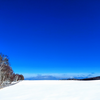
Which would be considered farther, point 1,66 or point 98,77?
point 98,77

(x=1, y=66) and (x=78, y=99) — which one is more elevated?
(x=1, y=66)

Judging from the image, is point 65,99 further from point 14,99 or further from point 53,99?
point 14,99

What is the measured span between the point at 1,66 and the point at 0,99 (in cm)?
1123

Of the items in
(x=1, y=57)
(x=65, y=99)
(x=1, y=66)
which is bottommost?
(x=65, y=99)

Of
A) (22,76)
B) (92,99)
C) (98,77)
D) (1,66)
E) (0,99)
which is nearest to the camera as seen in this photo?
(92,99)

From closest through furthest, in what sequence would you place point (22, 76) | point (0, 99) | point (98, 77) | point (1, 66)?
point (0, 99) < point (1, 66) < point (98, 77) < point (22, 76)

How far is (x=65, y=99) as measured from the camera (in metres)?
6.59

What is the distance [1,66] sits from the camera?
17.0 meters

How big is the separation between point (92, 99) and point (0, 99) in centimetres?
567

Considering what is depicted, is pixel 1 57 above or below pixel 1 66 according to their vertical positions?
above

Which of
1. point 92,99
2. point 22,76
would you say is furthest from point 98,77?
→ point 92,99

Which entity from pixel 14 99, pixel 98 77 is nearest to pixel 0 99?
pixel 14 99

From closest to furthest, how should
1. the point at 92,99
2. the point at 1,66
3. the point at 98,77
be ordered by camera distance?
1. the point at 92,99
2. the point at 1,66
3. the point at 98,77

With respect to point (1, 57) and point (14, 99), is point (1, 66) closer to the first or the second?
point (1, 57)
